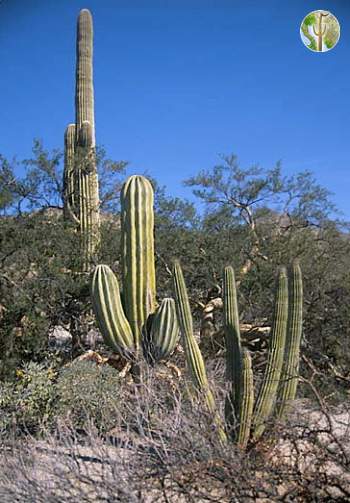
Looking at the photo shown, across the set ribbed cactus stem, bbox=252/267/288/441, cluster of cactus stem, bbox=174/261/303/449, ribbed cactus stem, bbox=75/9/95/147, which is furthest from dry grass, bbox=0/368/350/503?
ribbed cactus stem, bbox=75/9/95/147

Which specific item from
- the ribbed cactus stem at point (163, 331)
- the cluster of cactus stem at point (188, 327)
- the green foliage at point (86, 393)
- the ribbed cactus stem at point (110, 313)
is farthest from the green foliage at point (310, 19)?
the green foliage at point (86, 393)

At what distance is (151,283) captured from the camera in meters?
7.16

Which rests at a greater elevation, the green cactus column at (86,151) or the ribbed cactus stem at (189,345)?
the green cactus column at (86,151)

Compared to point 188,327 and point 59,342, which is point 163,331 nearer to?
point 188,327

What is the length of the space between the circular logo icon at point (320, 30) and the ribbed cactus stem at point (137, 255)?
2.64 metres

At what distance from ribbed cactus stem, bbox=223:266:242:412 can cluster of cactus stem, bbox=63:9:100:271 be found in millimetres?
3801

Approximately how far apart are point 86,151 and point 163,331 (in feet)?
16.4

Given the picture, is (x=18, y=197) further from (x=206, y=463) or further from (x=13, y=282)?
(x=206, y=463)

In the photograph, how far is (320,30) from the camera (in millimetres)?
6824

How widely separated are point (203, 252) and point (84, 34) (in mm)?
5418

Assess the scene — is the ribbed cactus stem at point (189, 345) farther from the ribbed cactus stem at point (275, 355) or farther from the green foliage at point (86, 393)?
the green foliage at point (86, 393)

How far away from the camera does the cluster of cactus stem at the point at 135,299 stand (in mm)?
6727

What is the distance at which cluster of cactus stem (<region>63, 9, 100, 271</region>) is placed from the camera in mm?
9833

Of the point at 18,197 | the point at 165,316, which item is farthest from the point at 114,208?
the point at 165,316
